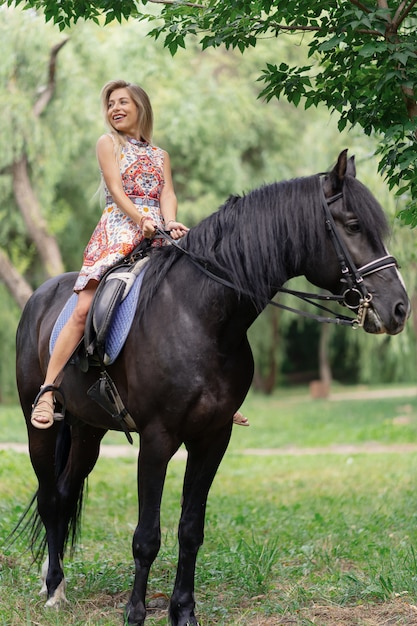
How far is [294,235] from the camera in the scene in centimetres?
389

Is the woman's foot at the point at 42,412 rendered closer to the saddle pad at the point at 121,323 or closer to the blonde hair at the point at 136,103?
the saddle pad at the point at 121,323

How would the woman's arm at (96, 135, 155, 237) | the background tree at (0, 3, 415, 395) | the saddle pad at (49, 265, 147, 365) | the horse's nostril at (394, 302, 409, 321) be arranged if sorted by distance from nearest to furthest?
the horse's nostril at (394, 302, 409, 321) → the saddle pad at (49, 265, 147, 365) → the woman's arm at (96, 135, 155, 237) → the background tree at (0, 3, 415, 395)

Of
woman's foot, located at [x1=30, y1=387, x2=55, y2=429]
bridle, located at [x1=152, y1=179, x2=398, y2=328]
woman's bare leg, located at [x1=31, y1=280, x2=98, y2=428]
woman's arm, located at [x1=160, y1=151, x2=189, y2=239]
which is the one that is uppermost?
woman's arm, located at [x1=160, y1=151, x2=189, y2=239]

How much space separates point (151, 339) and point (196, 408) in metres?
0.41

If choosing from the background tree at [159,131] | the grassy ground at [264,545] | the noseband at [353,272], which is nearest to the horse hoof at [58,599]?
the grassy ground at [264,545]

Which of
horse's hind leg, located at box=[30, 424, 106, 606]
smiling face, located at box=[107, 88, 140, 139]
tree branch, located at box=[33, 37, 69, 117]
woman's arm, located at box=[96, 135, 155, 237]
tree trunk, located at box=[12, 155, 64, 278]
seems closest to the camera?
woman's arm, located at box=[96, 135, 155, 237]

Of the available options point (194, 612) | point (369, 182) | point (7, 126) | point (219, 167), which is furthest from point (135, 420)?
point (219, 167)

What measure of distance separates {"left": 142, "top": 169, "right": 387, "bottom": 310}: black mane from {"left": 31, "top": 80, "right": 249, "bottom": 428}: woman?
0.38 meters

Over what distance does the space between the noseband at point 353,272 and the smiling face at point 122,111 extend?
4.59ft

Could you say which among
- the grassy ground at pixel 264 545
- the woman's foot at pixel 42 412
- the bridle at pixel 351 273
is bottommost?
the grassy ground at pixel 264 545

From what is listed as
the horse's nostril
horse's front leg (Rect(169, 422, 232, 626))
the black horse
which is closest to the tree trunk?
the black horse

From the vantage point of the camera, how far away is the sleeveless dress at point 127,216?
445 centimetres

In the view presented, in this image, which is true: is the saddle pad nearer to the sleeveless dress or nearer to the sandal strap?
the sleeveless dress

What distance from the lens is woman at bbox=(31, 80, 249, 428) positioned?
173 inches
